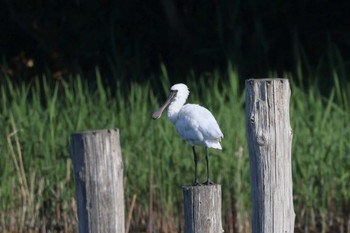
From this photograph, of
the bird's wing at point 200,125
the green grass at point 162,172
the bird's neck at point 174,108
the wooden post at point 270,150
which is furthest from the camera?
the green grass at point 162,172

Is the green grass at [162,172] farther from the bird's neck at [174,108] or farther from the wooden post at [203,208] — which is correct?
the wooden post at [203,208]

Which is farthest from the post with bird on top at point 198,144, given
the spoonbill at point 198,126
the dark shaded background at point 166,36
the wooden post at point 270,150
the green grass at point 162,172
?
the dark shaded background at point 166,36

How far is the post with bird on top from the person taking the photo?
525cm

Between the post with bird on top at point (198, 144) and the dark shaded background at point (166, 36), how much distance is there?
5.68 meters

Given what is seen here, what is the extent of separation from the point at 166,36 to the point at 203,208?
7.20 metres

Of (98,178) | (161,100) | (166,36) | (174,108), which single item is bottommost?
(98,178)

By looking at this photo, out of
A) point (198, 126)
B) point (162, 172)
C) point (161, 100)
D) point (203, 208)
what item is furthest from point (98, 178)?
point (161, 100)

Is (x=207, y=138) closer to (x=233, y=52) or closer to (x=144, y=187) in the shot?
(x=144, y=187)

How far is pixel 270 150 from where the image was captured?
521cm

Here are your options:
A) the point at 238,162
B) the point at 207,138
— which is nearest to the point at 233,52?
the point at 238,162

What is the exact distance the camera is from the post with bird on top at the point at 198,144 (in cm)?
525

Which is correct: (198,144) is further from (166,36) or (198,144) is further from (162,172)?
(166,36)

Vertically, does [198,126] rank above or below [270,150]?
above

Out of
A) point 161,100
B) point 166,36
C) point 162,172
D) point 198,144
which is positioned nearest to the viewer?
point 198,144
